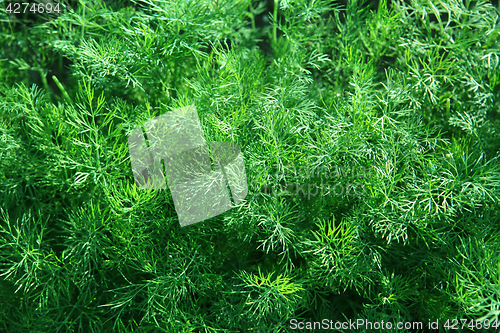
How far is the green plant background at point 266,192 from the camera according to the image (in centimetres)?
96

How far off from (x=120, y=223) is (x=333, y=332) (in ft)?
2.16

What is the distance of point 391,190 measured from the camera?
38.1 inches

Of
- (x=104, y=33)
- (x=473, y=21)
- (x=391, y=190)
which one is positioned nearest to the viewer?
(x=391, y=190)

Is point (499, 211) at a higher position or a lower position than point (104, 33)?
lower

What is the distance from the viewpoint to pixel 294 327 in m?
1.00

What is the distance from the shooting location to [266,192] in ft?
3.26

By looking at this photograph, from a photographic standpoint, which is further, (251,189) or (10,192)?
(10,192)

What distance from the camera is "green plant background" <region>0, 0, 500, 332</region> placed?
0.96 m

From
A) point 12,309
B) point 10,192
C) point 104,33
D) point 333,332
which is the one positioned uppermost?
point 104,33

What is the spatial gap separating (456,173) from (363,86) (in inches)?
13.2

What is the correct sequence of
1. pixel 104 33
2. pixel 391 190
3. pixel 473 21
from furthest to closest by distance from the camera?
pixel 104 33
pixel 473 21
pixel 391 190

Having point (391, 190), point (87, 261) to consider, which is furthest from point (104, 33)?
point (391, 190)

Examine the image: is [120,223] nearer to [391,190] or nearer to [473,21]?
[391,190]

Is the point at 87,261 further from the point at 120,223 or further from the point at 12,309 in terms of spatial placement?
the point at 12,309
